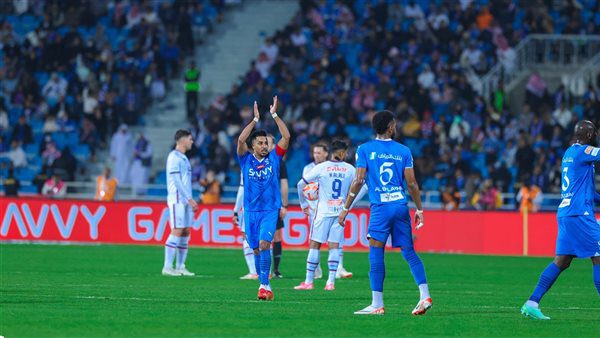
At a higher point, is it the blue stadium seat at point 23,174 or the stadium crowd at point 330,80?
the stadium crowd at point 330,80

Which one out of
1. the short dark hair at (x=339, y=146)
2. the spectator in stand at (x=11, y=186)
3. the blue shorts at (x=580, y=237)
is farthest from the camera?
the spectator in stand at (x=11, y=186)

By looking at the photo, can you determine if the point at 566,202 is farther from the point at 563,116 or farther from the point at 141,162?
the point at 141,162

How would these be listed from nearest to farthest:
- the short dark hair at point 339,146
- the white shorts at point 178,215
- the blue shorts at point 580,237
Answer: the blue shorts at point 580,237 < the short dark hair at point 339,146 < the white shorts at point 178,215

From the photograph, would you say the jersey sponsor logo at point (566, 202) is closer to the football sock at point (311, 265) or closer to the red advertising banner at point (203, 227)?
the football sock at point (311, 265)

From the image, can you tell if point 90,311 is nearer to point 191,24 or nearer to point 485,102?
point 485,102

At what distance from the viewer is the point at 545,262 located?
29609 millimetres

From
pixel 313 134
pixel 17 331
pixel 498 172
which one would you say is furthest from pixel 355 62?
pixel 17 331

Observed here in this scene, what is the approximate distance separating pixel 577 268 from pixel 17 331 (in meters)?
17.2

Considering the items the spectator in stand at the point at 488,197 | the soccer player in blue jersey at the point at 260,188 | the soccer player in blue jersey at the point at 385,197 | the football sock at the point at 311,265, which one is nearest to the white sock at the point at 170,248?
the football sock at the point at 311,265

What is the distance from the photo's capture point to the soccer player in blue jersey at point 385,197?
1550 cm

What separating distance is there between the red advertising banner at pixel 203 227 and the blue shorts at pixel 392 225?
17.1 m

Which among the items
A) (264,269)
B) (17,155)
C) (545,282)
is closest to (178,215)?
(264,269)

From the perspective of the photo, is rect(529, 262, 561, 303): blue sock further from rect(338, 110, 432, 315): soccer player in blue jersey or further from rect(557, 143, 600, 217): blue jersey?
rect(338, 110, 432, 315): soccer player in blue jersey

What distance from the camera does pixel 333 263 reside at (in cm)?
2097
